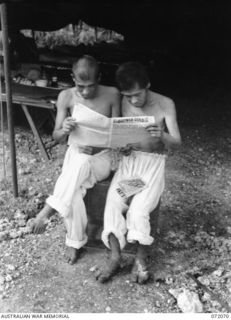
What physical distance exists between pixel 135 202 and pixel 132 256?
1.90ft

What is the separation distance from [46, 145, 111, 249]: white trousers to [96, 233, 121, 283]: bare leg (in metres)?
0.27

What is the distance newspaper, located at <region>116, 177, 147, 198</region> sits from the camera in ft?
10.4

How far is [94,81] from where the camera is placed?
10.3ft

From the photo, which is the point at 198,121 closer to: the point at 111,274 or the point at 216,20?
the point at 216,20

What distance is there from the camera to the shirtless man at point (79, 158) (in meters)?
3.07

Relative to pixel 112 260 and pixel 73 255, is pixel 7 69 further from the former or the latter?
pixel 112 260

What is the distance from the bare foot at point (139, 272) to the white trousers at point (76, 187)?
1.55 feet

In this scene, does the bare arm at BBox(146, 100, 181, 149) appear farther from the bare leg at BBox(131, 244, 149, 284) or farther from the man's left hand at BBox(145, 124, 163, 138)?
the bare leg at BBox(131, 244, 149, 284)

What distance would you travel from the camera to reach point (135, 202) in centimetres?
309

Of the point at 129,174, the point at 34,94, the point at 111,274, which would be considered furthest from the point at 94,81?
the point at 34,94

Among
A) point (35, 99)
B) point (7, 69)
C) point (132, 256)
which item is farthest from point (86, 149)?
point (35, 99)

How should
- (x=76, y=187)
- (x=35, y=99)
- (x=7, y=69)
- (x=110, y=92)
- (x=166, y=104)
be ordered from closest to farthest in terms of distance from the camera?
(x=76, y=187), (x=166, y=104), (x=110, y=92), (x=7, y=69), (x=35, y=99)

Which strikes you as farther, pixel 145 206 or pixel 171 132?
pixel 171 132

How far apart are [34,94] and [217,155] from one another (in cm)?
276
